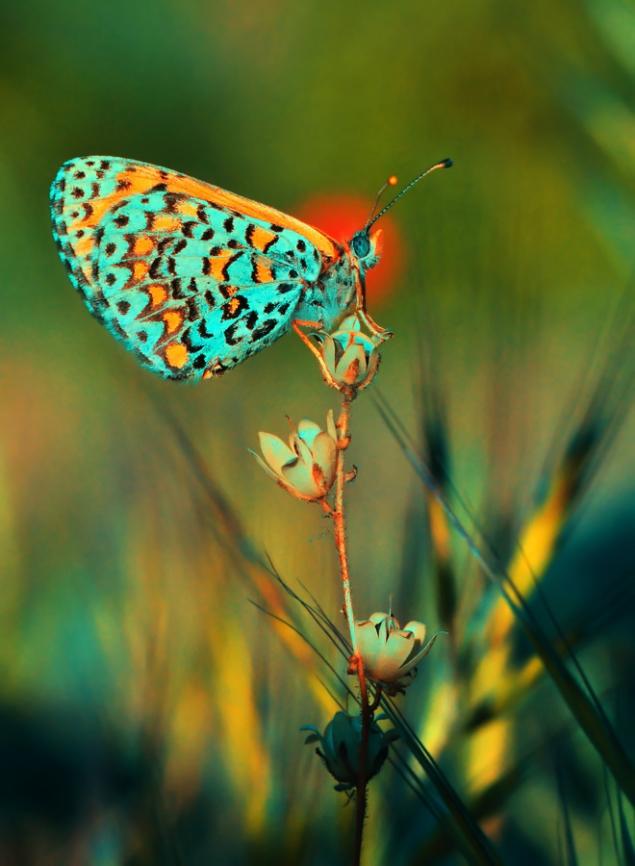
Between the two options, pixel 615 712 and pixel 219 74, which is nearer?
pixel 615 712

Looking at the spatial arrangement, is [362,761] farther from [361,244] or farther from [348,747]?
[361,244]

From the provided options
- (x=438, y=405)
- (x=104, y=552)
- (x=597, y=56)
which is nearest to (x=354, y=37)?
(x=597, y=56)

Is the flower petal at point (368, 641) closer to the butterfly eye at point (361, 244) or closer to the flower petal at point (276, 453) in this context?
the flower petal at point (276, 453)

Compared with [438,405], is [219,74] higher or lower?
higher

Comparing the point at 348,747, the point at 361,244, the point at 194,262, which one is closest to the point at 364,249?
the point at 361,244

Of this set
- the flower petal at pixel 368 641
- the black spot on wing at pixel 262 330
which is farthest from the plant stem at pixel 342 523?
the black spot on wing at pixel 262 330

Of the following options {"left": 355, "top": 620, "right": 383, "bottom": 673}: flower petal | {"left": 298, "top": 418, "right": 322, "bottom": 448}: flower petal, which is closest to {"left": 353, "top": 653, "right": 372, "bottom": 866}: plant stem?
{"left": 355, "top": 620, "right": 383, "bottom": 673}: flower petal

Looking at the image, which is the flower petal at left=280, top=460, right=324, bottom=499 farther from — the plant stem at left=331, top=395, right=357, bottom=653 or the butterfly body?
the butterfly body

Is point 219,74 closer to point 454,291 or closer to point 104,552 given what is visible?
point 454,291
